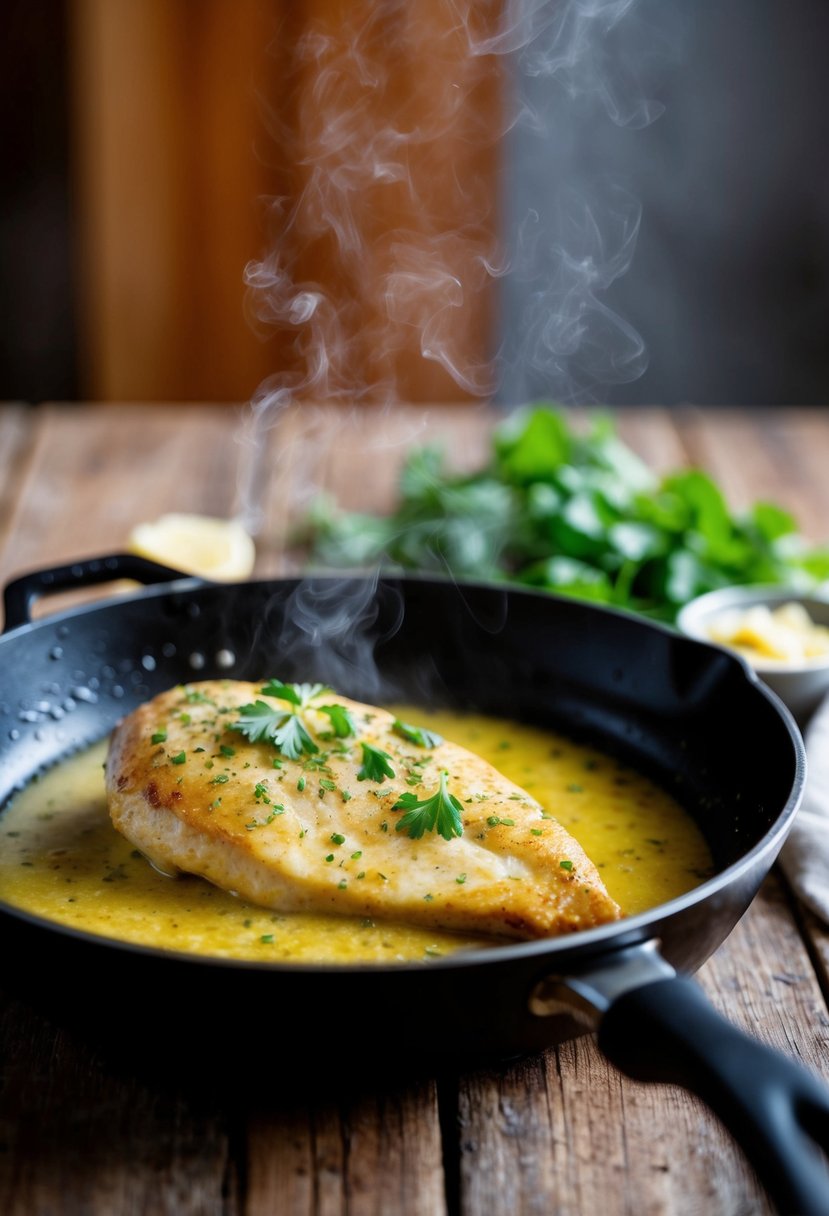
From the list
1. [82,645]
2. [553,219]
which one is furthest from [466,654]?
[553,219]

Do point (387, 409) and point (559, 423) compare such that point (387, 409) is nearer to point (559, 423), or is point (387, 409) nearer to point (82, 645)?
point (559, 423)

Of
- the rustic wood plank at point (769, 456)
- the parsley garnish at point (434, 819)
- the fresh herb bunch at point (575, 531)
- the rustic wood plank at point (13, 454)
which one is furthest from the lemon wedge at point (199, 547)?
the rustic wood plank at point (769, 456)

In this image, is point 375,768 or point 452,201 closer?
point 375,768

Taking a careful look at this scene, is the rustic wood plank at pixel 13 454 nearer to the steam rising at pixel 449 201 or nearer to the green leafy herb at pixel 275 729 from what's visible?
the steam rising at pixel 449 201

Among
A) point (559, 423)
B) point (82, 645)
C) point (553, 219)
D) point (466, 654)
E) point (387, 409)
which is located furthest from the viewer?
point (553, 219)

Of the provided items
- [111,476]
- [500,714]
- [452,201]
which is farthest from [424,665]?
[452,201]

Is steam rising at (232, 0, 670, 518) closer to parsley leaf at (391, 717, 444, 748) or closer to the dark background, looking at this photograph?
the dark background

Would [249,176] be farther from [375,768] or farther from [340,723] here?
[375,768]

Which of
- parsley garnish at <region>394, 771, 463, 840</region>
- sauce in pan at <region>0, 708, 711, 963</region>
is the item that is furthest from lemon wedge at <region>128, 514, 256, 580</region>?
parsley garnish at <region>394, 771, 463, 840</region>
